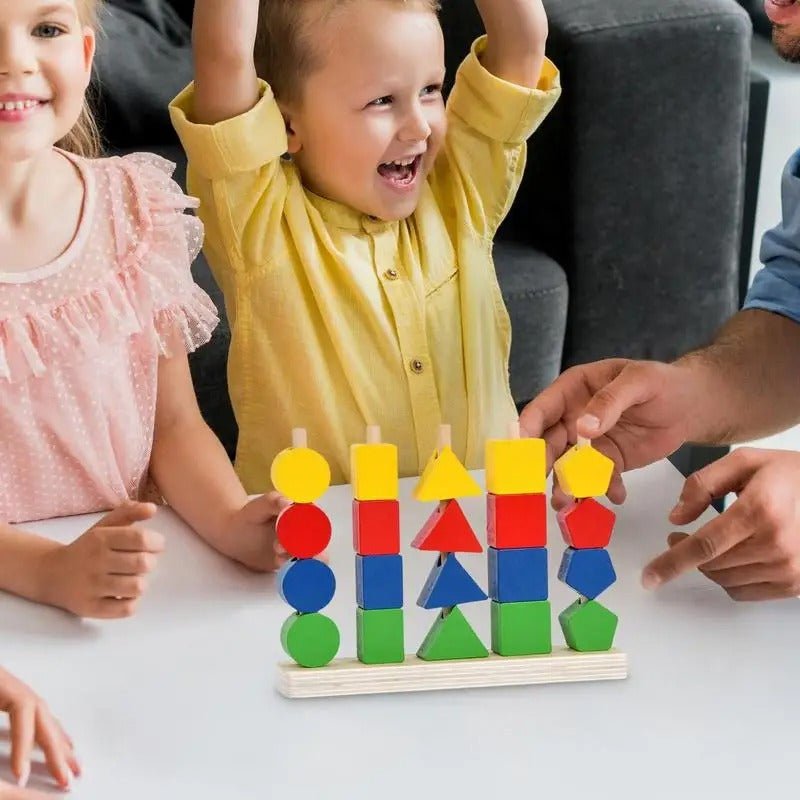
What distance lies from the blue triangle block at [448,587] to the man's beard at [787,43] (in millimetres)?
939

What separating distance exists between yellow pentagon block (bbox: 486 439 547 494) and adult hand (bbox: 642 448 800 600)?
0.17 m

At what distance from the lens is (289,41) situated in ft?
4.65

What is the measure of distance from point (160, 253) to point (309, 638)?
0.45 metres

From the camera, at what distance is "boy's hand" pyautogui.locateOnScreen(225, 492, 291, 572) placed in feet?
3.51

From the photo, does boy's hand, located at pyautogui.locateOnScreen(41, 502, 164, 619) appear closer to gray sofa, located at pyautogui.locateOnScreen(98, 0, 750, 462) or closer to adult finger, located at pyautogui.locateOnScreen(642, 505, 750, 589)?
adult finger, located at pyautogui.locateOnScreen(642, 505, 750, 589)

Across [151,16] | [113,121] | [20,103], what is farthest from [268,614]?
[151,16]

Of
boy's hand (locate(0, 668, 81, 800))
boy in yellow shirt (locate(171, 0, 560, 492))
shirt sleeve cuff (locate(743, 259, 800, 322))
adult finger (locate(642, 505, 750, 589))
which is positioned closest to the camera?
boy's hand (locate(0, 668, 81, 800))

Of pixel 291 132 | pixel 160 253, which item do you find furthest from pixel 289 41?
pixel 160 253

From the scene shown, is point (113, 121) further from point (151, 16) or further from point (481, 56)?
point (481, 56)

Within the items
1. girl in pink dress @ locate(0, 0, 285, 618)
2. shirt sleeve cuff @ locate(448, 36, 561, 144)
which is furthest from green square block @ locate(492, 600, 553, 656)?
shirt sleeve cuff @ locate(448, 36, 561, 144)

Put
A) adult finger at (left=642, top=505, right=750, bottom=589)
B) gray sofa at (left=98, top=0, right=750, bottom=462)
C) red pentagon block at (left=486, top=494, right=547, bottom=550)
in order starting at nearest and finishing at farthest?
1. red pentagon block at (left=486, top=494, right=547, bottom=550)
2. adult finger at (left=642, top=505, right=750, bottom=589)
3. gray sofa at (left=98, top=0, right=750, bottom=462)

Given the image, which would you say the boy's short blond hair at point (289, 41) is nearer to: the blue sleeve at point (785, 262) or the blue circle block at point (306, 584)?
the blue sleeve at point (785, 262)

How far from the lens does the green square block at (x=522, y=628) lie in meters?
0.92

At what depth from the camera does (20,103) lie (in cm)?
109
